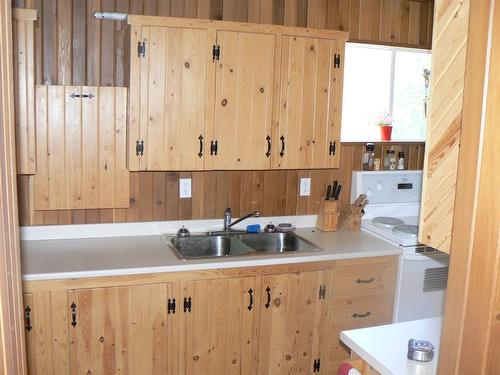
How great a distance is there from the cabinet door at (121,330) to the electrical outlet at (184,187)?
0.69 metres

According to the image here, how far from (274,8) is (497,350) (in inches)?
105

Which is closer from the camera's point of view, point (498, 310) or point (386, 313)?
point (498, 310)

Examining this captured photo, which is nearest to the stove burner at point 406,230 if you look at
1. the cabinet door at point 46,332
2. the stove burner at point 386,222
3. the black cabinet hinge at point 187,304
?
the stove burner at point 386,222

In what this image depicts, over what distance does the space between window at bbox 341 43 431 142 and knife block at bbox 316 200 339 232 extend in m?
0.48

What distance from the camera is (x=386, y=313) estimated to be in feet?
10.2

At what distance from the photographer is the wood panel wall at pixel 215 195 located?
297cm

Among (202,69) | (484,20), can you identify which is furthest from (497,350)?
(202,69)

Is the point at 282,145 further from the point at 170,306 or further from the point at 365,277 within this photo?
the point at 170,306

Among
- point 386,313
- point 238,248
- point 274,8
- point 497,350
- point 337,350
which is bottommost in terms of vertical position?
point 337,350

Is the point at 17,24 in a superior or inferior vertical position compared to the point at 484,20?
superior

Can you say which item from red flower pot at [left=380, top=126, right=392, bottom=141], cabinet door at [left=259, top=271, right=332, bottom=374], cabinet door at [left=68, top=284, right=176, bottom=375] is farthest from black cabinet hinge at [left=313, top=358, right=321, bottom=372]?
red flower pot at [left=380, top=126, right=392, bottom=141]

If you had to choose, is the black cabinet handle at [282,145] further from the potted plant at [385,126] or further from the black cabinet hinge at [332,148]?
the potted plant at [385,126]

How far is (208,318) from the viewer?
2730mm

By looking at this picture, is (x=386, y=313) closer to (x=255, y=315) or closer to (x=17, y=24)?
(x=255, y=315)
